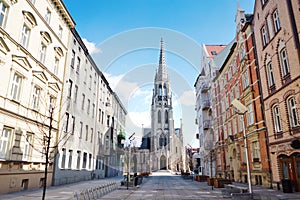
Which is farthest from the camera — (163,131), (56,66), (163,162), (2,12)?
(163,131)

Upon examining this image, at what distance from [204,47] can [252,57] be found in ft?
79.1

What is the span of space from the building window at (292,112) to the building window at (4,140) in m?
19.2

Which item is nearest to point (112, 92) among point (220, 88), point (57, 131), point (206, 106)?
point (206, 106)

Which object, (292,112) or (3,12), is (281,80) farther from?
(3,12)

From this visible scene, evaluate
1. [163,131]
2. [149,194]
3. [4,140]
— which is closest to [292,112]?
[149,194]

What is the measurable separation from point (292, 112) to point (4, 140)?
19.4 meters

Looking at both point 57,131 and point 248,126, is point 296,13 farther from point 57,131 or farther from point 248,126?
point 57,131

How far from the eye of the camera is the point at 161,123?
329ft

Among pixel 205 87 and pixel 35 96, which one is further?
pixel 205 87

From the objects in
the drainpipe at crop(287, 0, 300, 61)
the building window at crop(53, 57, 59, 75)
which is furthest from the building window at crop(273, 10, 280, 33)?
the building window at crop(53, 57, 59, 75)

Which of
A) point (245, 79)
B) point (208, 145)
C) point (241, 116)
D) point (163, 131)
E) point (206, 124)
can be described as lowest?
point (208, 145)

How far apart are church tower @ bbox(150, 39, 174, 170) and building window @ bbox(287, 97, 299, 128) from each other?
8147 centimetres

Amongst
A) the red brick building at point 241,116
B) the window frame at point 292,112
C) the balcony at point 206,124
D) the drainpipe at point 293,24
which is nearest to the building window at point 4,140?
the red brick building at point 241,116

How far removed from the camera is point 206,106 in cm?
4219
